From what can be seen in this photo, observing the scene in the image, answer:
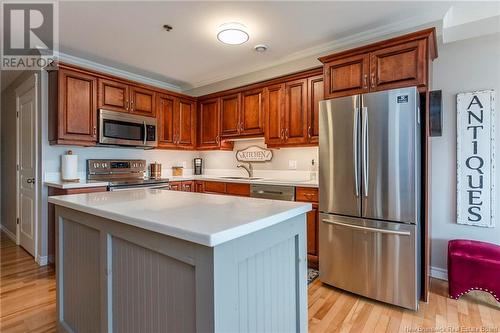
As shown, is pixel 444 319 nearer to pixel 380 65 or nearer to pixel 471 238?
pixel 471 238

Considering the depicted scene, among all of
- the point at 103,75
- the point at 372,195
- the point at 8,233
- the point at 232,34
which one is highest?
the point at 232,34

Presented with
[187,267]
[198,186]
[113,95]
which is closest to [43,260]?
[198,186]

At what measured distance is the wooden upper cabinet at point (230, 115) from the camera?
3918mm

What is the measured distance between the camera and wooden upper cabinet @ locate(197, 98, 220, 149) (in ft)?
13.9

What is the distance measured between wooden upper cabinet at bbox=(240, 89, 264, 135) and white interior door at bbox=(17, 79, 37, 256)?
8.32 feet

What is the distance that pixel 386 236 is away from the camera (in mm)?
2160

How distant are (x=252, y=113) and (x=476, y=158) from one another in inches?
99.2

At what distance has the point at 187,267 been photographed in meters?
1.00

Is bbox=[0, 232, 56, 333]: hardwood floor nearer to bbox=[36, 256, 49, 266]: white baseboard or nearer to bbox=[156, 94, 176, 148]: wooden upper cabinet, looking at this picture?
bbox=[36, 256, 49, 266]: white baseboard

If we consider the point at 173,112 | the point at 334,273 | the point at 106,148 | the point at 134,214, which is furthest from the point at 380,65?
the point at 106,148

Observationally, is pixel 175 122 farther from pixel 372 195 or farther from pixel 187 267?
pixel 187 267

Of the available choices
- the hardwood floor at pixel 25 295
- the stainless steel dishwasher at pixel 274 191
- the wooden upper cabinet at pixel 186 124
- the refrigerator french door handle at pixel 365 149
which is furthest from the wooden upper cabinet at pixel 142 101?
the refrigerator french door handle at pixel 365 149

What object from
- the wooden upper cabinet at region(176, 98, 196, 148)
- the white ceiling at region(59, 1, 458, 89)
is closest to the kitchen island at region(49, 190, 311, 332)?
the white ceiling at region(59, 1, 458, 89)

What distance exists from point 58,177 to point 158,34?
6.84 feet
